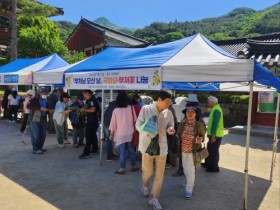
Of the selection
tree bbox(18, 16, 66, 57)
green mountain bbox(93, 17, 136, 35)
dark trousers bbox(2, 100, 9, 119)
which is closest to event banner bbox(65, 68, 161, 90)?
dark trousers bbox(2, 100, 9, 119)

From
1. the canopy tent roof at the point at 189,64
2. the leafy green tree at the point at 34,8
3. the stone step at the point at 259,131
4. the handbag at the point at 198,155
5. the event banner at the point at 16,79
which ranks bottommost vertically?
the stone step at the point at 259,131

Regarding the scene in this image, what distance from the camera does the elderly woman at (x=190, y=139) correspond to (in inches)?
173

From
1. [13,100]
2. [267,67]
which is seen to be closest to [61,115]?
[13,100]

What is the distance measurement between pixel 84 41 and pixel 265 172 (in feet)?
94.8

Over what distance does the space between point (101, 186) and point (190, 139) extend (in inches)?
72.7

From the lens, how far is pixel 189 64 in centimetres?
453

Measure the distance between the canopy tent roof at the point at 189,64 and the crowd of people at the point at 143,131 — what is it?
494 mm

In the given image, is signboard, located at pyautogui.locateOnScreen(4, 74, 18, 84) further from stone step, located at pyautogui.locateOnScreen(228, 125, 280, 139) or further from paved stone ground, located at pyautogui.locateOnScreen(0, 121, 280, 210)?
stone step, located at pyautogui.locateOnScreen(228, 125, 280, 139)

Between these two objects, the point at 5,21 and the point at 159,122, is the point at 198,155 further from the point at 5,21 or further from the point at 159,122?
the point at 5,21

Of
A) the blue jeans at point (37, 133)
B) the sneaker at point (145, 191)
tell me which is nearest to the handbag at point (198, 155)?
the sneaker at point (145, 191)

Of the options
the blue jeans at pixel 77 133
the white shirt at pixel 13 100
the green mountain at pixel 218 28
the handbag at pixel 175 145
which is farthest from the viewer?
the green mountain at pixel 218 28

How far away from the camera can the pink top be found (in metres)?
5.43

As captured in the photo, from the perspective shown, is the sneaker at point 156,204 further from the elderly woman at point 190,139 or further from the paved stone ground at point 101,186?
the elderly woman at point 190,139

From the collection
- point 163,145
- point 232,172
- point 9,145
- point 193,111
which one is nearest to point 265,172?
point 232,172
